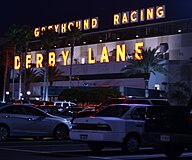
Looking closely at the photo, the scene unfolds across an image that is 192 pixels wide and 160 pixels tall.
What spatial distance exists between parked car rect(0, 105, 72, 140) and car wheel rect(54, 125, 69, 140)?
0.08m

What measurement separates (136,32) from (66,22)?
18727 mm

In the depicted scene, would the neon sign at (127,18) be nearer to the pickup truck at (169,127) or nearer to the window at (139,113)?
the window at (139,113)

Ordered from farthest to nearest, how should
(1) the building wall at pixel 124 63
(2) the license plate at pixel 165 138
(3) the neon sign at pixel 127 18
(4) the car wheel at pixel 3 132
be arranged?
1. (3) the neon sign at pixel 127 18
2. (1) the building wall at pixel 124 63
3. (4) the car wheel at pixel 3 132
4. (2) the license plate at pixel 165 138

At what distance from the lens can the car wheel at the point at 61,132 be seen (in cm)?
2217

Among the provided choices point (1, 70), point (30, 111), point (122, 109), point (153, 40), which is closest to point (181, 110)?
point (122, 109)

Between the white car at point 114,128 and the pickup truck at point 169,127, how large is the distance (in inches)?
50.5

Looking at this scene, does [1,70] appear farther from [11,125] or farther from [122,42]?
[11,125]

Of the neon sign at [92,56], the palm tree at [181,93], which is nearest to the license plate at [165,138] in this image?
the palm tree at [181,93]

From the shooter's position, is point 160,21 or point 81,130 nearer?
point 81,130

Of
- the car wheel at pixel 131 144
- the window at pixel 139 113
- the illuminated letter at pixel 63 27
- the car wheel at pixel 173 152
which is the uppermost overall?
the illuminated letter at pixel 63 27

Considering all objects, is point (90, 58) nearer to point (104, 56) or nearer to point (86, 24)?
point (104, 56)

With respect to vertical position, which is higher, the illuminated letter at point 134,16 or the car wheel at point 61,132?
the illuminated letter at point 134,16

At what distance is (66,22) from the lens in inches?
4156

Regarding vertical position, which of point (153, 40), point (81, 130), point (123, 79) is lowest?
point (81, 130)
